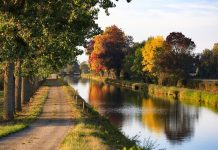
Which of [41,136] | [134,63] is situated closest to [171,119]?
[41,136]

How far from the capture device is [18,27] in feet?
93.0

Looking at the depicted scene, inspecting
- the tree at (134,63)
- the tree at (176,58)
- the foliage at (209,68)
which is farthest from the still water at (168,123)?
the foliage at (209,68)

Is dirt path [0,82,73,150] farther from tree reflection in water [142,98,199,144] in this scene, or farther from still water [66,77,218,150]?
tree reflection in water [142,98,199,144]

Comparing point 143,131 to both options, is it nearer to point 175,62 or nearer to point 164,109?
point 164,109

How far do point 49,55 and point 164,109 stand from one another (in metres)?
31.4

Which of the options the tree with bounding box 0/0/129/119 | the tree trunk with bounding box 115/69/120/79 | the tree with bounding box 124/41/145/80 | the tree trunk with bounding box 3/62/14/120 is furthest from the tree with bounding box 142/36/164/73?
the tree with bounding box 0/0/129/119

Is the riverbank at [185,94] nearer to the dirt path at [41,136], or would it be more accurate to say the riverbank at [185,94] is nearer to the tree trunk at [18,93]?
the tree trunk at [18,93]

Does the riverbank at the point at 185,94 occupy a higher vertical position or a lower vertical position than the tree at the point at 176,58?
lower

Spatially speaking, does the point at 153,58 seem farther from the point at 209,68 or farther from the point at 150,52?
the point at 209,68

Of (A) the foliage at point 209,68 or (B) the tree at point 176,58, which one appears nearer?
(B) the tree at point 176,58

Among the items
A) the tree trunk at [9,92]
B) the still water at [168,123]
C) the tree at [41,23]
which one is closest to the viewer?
the tree at [41,23]

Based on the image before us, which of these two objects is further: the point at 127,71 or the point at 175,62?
the point at 127,71

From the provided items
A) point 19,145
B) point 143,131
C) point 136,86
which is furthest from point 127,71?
point 19,145

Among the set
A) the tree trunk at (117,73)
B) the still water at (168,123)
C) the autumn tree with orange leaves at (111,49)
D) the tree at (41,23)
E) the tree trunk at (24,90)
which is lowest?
the still water at (168,123)
